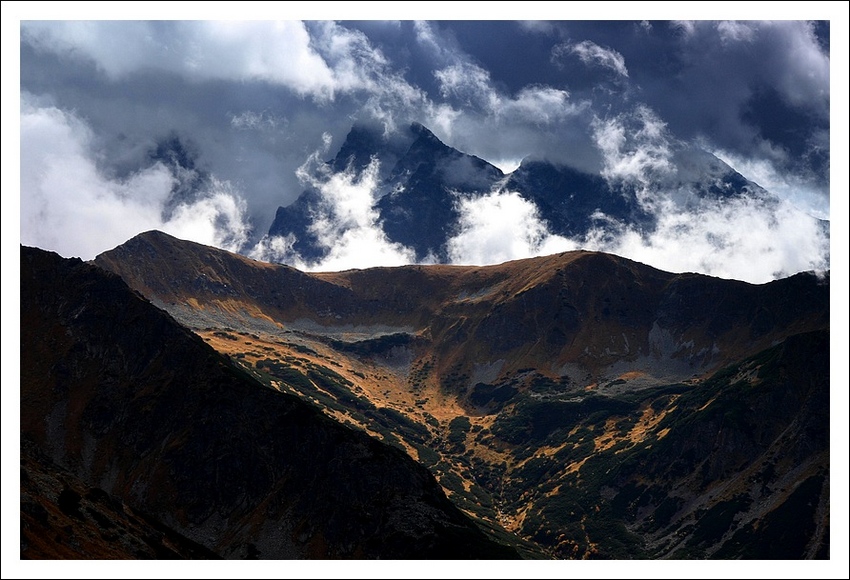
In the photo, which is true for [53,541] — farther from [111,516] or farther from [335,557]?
[335,557]

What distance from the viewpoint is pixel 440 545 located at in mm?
199500

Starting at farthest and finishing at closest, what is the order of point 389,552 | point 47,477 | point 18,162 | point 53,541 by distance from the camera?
point 389,552
point 47,477
point 53,541
point 18,162

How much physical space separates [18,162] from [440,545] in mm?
139136

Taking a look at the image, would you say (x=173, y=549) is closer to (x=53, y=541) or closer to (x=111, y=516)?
(x=111, y=516)

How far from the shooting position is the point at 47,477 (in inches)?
6314

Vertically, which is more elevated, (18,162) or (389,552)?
(18,162)

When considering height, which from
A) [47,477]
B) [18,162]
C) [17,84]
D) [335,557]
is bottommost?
[335,557]

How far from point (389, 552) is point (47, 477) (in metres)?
79.9

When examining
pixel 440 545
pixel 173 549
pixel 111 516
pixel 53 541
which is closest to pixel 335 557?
pixel 440 545

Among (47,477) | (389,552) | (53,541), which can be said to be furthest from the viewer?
(389,552)

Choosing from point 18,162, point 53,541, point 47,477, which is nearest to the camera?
point 18,162

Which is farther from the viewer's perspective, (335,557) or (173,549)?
(335,557)

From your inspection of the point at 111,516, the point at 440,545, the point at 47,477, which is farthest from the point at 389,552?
the point at 47,477

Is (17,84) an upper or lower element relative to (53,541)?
upper
